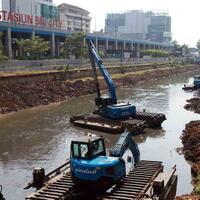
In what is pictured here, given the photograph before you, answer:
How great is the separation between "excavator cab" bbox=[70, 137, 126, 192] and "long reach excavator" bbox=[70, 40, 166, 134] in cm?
1622

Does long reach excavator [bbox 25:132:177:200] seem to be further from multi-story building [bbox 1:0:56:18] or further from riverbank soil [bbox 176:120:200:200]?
multi-story building [bbox 1:0:56:18]

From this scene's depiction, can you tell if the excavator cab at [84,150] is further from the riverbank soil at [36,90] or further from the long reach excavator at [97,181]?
the riverbank soil at [36,90]

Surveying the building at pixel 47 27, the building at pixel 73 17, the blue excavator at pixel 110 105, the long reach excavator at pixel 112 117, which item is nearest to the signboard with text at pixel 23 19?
the building at pixel 47 27

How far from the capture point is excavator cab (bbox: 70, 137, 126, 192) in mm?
16281

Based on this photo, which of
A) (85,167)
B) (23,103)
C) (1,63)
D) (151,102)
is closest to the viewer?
(85,167)

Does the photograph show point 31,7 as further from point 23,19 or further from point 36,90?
point 36,90

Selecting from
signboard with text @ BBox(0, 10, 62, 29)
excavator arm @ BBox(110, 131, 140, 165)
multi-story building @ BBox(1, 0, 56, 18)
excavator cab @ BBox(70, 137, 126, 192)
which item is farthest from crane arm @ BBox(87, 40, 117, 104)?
multi-story building @ BBox(1, 0, 56, 18)

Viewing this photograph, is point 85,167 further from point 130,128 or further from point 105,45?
point 105,45

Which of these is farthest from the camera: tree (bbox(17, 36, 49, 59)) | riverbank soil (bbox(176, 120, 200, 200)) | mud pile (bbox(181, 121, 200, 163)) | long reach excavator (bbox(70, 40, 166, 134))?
tree (bbox(17, 36, 49, 59))

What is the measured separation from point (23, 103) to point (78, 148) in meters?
33.1

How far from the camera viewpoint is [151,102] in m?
55.4

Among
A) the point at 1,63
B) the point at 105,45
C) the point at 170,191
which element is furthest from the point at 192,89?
the point at 105,45

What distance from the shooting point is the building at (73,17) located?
16888 cm

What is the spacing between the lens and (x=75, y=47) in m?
95.9
